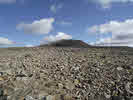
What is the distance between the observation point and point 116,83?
453 cm

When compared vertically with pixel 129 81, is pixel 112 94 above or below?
below

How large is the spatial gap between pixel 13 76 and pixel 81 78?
10.6 ft

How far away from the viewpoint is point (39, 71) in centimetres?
607

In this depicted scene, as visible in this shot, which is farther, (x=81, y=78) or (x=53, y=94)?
(x=81, y=78)

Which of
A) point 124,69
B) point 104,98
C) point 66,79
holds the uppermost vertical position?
point 124,69

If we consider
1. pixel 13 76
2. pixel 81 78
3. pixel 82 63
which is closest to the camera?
pixel 81 78

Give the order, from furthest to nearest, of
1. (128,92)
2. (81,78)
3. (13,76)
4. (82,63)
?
(82,63) < (13,76) < (81,78) < (128,92)

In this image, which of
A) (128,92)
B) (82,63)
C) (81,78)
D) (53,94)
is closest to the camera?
(128,92)

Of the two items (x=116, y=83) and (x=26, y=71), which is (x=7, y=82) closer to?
(x=26, y=71)

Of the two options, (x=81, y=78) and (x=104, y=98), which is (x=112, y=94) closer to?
(x=104, y=98)

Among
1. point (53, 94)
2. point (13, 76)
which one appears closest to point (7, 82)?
point (13, 76)

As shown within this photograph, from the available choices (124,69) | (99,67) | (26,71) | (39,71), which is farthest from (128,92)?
(26,71)

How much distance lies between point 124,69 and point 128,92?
1.65 meters

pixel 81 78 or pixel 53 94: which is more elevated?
pixel 81 78
